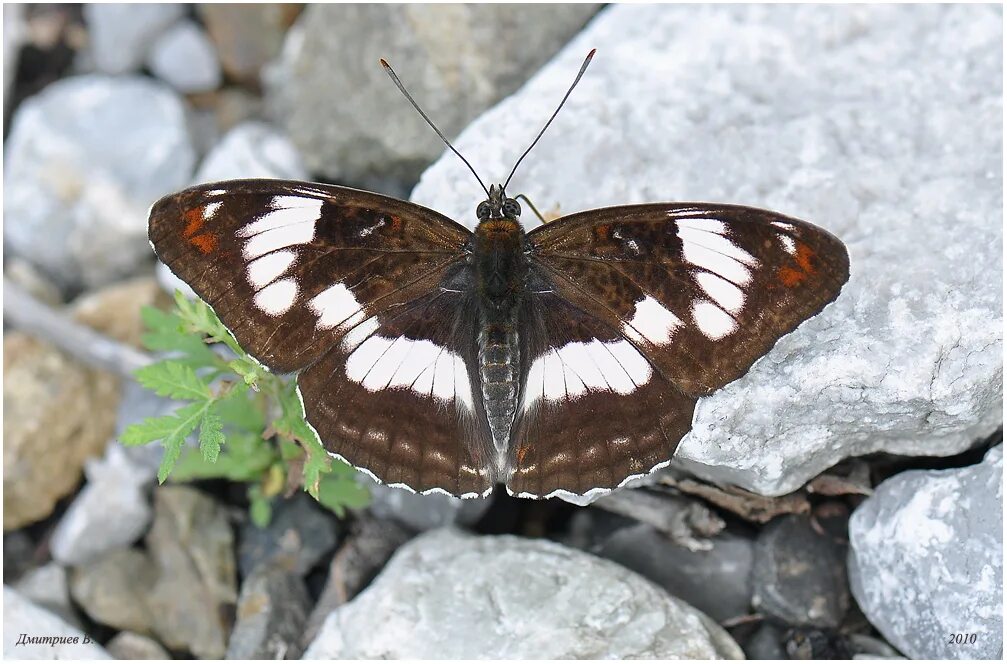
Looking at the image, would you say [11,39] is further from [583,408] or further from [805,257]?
[805,257]

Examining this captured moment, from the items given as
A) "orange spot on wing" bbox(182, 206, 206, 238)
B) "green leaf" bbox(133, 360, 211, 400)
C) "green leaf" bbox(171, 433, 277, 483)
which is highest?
"orange spot on wing" bbox(182, 206, 206, 238)

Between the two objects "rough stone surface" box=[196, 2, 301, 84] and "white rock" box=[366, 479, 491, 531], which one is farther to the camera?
"rough stone surface" box=[196, 2, 301, 84]

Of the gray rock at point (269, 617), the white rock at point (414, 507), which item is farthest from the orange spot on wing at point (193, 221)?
the gray rock at point (269, 617)

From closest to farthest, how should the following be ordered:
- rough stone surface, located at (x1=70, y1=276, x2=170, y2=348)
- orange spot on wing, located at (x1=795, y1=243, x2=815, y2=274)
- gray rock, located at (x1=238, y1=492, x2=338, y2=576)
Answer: orange spot on wing, located at (x1=795, y1=243, x2=815, y2=274) → gray rock, located at (x1=238, y1=492, x2=338, y2=576) → rough stone surface, located at (x1=70, y1=276, x2=170, y2=348)

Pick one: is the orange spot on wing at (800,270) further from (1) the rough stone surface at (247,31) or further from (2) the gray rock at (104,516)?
(1) the rough stone surface at (247,31)

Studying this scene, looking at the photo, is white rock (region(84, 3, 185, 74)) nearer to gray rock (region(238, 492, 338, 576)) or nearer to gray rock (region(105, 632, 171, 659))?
gray rock (region(238, 492, 338, 576))

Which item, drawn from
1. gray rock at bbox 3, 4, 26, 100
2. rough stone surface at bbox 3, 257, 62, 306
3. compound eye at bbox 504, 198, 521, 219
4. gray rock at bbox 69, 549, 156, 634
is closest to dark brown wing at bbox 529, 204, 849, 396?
compound eye at bbox 504, 198, 521, 219

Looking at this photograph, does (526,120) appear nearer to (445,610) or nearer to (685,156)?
(685,156)

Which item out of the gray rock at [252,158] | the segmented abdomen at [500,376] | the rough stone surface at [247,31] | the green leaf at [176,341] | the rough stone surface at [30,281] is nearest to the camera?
the segmented abdomen at [500,376]
